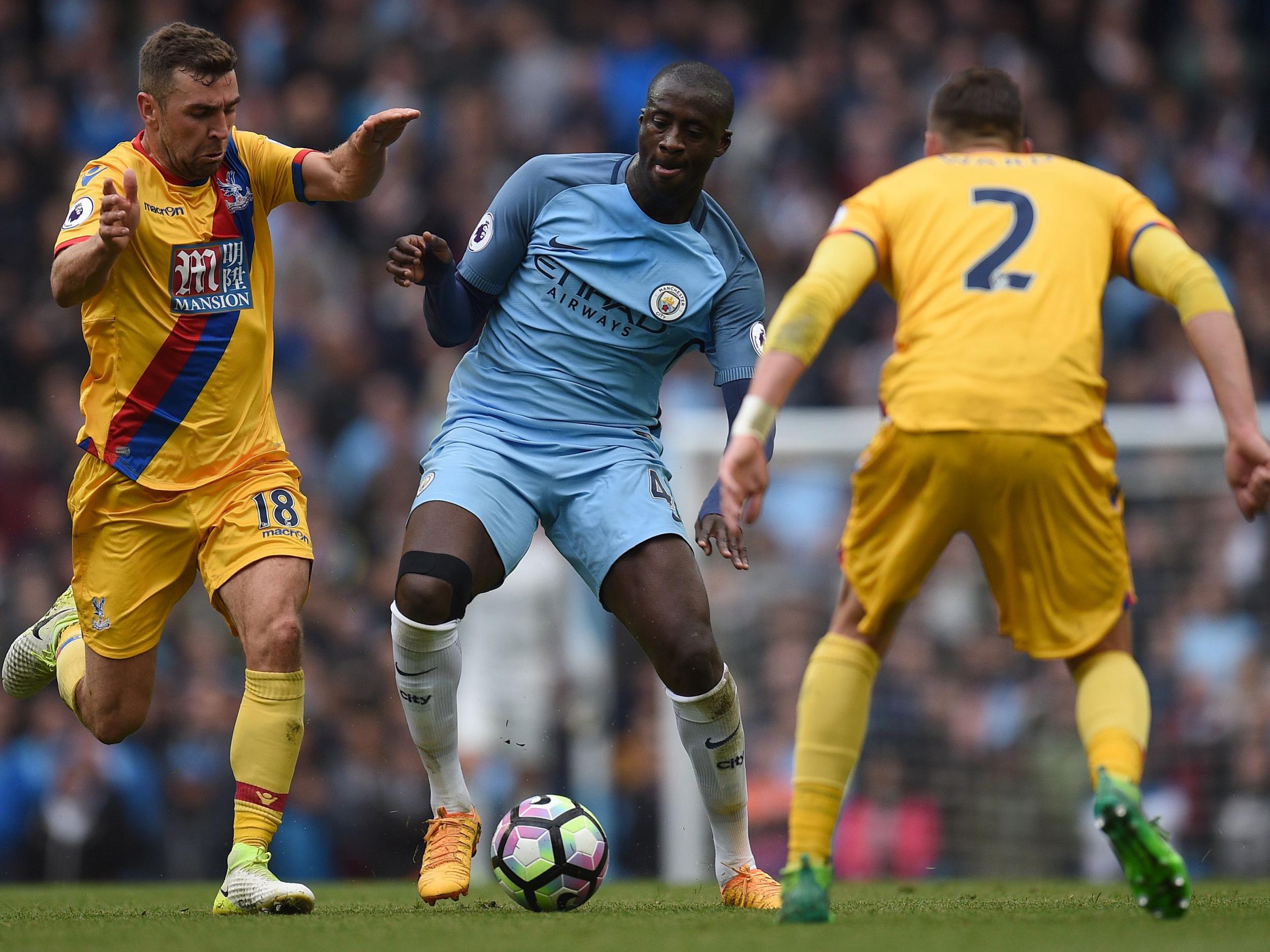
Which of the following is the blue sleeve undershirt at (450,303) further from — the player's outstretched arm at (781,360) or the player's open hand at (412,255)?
the player's outstretched arm at (781,360)

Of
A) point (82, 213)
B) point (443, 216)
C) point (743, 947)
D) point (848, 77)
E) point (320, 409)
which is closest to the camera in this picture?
point (743, 947)

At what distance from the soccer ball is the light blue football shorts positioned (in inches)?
32.4

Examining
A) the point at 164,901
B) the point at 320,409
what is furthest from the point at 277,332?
the point at 164,901

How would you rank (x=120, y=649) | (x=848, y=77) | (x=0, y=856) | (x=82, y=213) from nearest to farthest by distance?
(x=82, y=213) → (x=120, y=649) → (x=0, y=856) → (x=848, y=77)

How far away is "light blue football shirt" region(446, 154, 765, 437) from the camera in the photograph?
596 cm

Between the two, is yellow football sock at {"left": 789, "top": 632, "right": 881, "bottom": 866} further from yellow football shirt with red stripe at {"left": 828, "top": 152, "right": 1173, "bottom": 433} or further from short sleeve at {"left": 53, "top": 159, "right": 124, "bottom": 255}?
short sleeve at {"left": 53, "top": 159, "right": 124, "bottom": 255}

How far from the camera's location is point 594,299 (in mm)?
5965

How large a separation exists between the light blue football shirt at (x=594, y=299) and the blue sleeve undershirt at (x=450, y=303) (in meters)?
0.06

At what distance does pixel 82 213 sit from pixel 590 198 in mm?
Result: 1724

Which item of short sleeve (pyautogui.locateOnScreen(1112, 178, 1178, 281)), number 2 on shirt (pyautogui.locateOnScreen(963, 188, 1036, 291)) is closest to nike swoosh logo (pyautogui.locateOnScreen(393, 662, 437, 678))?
number 2 on shirt (pyautogui.locateOnScreen(963, 188, 1036, 291))

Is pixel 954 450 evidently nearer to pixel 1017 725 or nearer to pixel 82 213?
pixel 82 213

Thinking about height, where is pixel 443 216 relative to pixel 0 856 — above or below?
above

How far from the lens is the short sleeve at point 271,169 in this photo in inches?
234

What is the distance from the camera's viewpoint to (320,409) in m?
11.6
